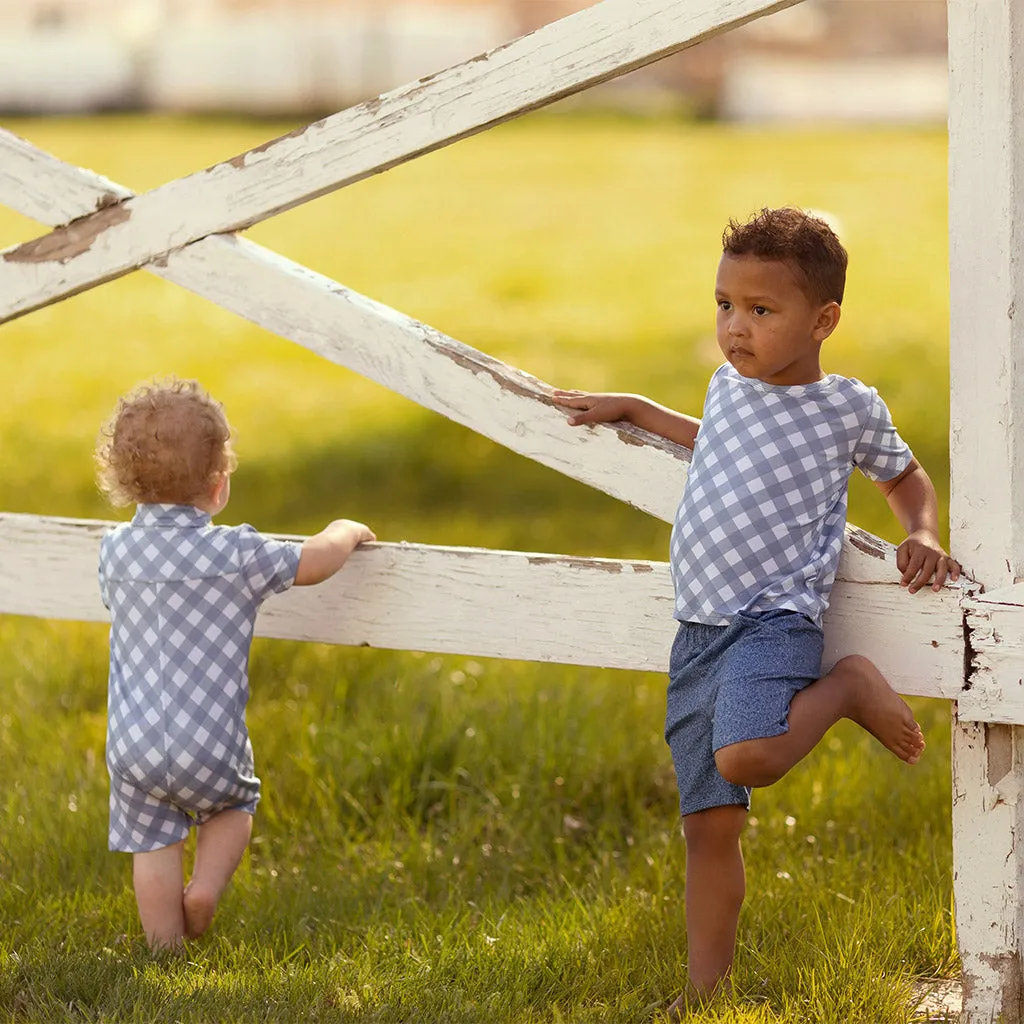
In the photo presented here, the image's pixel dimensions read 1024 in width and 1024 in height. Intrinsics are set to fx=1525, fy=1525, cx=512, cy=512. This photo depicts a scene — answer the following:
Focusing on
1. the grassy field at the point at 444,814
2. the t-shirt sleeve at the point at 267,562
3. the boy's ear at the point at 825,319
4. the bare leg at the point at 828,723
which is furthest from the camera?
the t-shirt sleeve at the point at 267,562

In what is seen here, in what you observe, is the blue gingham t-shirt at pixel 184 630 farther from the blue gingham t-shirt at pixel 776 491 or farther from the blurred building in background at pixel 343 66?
the blurred building in background at pixel 343 66

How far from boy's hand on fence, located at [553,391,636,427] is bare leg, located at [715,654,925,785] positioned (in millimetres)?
568

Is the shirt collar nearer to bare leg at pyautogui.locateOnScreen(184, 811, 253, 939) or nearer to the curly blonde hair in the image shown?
A: the curly blonde hair

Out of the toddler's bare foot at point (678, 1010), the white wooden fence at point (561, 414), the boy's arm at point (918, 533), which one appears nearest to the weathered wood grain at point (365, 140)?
the white wooden fence at point (561, 414)

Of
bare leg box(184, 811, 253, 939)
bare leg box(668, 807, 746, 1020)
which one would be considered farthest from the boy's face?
bare leg box(184, 811, 253, 939)

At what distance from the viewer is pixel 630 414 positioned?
261cm

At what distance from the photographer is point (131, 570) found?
2.74 meters

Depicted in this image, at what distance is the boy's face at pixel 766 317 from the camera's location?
7.69 ft

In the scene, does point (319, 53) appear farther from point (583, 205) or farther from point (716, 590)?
point (716, 590)

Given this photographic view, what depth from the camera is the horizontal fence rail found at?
241cm

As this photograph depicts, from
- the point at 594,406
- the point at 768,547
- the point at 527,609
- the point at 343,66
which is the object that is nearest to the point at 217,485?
the point at 527,609

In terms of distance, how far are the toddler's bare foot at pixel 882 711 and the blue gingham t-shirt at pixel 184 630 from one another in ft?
3.29

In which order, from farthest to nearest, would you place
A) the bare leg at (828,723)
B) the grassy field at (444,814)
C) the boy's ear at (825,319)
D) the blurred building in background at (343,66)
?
the blurred building in background at (343,66)
the grassy field at (444,814)
the boy's ear at (825,319)
the bare leg at (828,723)

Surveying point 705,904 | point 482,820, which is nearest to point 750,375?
point 705,904
